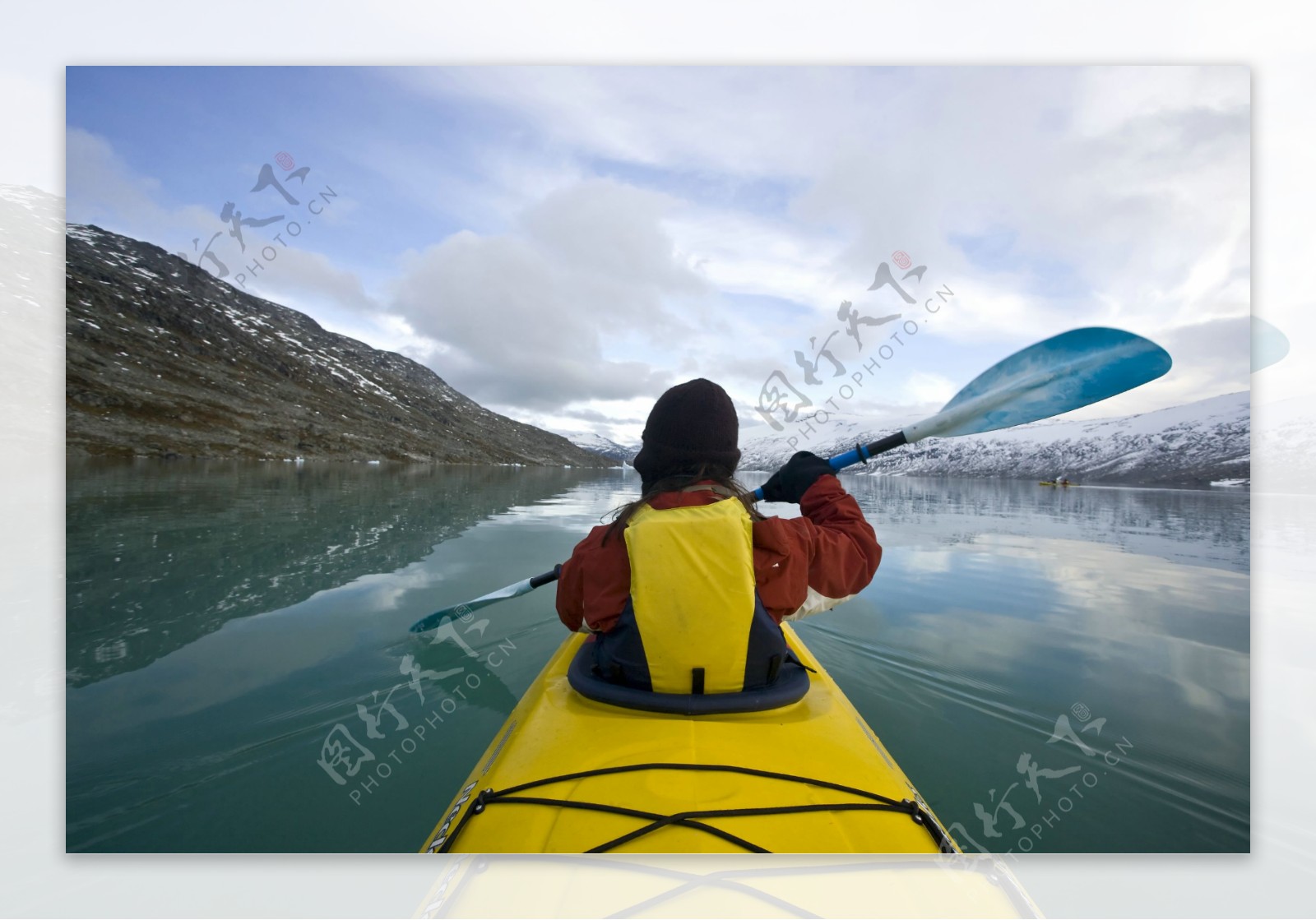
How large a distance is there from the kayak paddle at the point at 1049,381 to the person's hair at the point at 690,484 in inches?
48.0

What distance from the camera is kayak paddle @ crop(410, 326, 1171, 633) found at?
347 centimetres

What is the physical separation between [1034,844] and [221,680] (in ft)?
18.3

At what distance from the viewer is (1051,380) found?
3.69m

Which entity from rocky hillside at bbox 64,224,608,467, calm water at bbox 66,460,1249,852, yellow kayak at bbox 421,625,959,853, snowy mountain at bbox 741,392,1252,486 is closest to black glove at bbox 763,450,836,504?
snowy mountain at bbox 741,392,1252,486

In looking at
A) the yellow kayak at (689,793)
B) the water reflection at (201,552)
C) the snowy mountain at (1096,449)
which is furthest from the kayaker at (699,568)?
the water reflection at (201,552)

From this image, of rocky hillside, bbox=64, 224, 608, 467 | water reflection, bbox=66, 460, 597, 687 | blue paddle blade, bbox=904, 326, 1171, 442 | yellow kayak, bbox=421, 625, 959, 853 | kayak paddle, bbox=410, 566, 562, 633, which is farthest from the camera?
rocky hillside, bbox=64, 224, 608, 467

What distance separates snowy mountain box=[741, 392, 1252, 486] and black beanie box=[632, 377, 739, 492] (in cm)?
29

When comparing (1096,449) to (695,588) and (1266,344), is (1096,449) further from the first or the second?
(695,588)

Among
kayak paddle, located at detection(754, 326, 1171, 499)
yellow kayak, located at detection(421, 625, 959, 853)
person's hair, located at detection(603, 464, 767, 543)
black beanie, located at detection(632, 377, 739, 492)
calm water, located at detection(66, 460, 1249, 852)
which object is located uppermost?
kayak paddle, located at detection(754, 326, 1171, 499)

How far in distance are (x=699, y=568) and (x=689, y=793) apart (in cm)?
73

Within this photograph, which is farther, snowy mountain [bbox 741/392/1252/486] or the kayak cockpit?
snowy mountain [bbox 741/392/1252/486]

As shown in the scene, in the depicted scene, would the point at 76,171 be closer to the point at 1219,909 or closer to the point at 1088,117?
the point at 1088,117

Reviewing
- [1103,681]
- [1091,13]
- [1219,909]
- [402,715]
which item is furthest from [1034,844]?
[1091,13]

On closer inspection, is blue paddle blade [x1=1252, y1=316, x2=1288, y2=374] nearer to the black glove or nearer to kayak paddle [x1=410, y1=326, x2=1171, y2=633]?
kayak paddle [x1=410, y1=326, x2=1171, y2=633]
